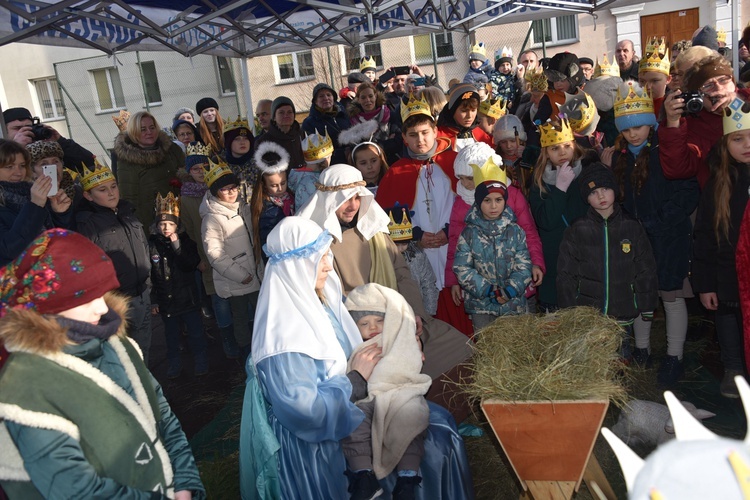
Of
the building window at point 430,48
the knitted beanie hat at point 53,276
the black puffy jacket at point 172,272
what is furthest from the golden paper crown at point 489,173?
the building window at point 430,48

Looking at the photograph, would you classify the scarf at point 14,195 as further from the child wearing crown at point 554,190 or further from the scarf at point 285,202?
the child wearing crown at point 554,190

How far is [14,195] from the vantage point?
4387 millimetres

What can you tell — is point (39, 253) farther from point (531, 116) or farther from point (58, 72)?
point (58, 72)

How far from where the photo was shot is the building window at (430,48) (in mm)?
19094

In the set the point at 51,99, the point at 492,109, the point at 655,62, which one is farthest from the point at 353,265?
the point at 51,99

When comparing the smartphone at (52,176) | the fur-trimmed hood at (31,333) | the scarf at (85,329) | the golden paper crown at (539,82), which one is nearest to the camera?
the fur-trimmed hood at (31,333)

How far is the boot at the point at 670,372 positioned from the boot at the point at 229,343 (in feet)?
12.9

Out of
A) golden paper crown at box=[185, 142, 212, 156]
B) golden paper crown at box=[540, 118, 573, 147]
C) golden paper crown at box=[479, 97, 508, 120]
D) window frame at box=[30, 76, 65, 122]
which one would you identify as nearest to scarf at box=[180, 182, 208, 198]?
golden paper crown at box=[185, 142, 212, 156]

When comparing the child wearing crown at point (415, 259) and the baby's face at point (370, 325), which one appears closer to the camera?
the baby's face at point (370, 325)

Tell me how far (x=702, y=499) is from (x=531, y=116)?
6.49 meters

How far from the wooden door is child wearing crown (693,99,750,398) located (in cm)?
1645

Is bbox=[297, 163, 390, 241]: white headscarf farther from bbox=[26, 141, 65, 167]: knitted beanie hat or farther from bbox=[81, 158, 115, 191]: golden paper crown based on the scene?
bbox=[26, 141, 65, 167]: knitted beanie hat

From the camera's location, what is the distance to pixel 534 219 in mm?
4832

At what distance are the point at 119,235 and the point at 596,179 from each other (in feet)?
12.1
